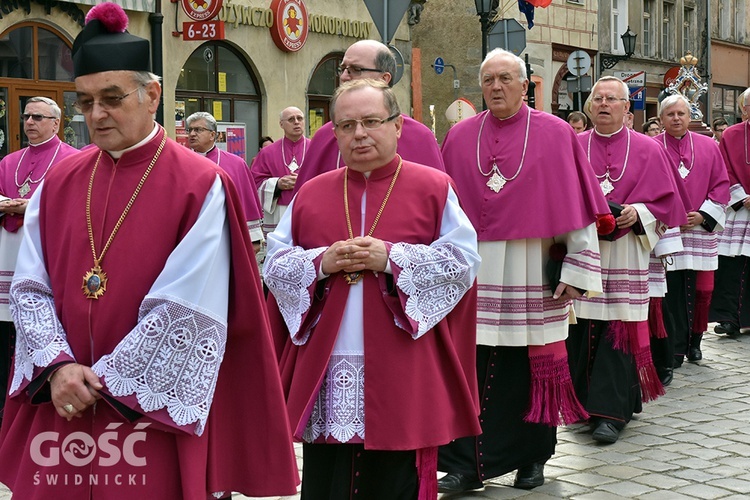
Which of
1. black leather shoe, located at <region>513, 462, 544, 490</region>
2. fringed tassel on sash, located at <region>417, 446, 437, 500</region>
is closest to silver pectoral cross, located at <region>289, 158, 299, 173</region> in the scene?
black leather shoe, located at <region>513, 462, 544, 490</region>

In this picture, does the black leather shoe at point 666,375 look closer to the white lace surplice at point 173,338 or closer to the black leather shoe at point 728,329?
the black leather shoe at point 728,329

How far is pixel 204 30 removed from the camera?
18562mm

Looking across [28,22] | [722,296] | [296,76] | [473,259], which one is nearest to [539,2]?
[296,76]

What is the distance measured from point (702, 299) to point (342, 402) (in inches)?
264

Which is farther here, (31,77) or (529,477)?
(31,77)

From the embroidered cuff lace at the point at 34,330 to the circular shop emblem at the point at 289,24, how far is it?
57.7ft

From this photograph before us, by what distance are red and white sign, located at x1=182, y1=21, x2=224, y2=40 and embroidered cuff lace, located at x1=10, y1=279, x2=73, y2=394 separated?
1490 centimetres

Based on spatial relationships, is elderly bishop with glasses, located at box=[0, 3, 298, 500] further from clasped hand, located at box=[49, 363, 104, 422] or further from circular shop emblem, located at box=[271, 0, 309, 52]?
circular shop emblem, located at box=[271, 0, 309, 52]

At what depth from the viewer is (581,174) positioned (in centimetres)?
652

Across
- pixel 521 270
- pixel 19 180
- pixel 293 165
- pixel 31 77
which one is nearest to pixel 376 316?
pixel 521 270

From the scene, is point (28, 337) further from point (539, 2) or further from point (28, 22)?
point (539, 2)

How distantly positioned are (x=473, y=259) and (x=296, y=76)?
17550mm

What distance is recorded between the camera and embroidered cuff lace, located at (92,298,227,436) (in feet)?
12.2

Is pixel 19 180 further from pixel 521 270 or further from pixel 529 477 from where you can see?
pixel 529 477
